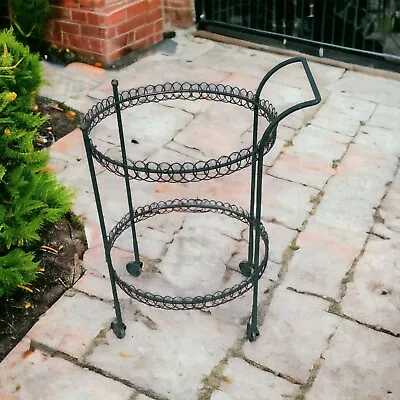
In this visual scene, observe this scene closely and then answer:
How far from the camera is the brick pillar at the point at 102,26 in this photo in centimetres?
479

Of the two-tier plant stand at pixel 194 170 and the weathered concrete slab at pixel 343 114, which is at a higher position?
the two-tier plant stand at pixel 194 170

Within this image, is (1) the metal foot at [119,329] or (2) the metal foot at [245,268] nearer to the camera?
(1) the metal foot at [119,329]

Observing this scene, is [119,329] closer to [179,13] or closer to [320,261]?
[320,261]

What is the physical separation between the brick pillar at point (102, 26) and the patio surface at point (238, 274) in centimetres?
44

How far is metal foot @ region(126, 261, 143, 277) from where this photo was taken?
9.87ft

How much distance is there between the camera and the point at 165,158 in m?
3.88

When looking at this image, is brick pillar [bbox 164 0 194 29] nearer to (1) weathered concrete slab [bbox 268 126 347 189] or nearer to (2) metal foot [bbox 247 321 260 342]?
(1) weathered concrete slab [bbox 268 126 347 189]

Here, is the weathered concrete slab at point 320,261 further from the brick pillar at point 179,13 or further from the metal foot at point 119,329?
the brick pillar at point 179,13

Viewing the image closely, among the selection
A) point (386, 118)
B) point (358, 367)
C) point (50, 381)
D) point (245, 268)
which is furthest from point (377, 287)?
point (386, 118)

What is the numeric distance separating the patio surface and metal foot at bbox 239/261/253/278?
0.14ft

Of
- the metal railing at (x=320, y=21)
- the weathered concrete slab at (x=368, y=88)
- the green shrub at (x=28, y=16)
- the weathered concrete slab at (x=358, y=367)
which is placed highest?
the green shrub at (x=28, y=16)

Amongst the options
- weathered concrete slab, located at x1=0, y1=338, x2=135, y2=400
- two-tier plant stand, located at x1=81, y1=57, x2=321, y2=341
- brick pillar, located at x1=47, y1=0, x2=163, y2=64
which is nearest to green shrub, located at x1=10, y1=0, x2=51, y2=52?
brick pillar, located at x1=47, y1=0, x2=163, y2=64

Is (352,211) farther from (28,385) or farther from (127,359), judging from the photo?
(28,385)

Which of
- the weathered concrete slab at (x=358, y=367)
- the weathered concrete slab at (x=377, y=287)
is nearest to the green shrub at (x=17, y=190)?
the weathered concrete slab at (x=358, y=367)
